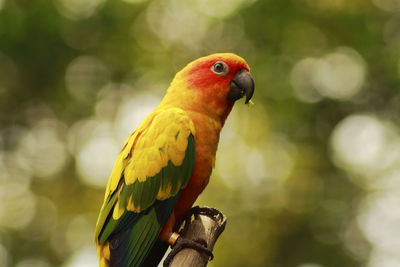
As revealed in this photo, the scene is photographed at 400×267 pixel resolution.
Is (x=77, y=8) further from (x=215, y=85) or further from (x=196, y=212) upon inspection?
(x=196, y=212)

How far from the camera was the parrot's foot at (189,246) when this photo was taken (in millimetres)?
3512

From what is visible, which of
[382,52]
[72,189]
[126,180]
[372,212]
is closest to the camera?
[126,180]

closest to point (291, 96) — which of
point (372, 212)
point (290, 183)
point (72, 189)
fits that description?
point (290, 183)

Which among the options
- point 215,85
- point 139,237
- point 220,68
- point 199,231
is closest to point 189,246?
point 199,231

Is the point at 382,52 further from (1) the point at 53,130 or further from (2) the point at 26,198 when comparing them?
(2) the point at 26,198

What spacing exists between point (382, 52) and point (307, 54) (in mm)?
1691

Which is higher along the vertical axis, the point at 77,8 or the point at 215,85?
the point at 77,8

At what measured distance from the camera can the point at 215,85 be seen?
4.08 m

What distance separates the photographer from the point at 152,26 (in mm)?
13781

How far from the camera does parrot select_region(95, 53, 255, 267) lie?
145 inches

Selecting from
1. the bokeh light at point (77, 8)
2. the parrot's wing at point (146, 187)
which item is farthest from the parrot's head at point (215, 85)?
the bokeh light at point (77, 8)

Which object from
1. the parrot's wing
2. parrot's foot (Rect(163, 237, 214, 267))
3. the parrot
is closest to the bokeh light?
the parrot

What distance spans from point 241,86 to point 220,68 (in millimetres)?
172

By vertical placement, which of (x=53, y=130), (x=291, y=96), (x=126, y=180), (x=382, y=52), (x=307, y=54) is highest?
(x=382, y=52)
